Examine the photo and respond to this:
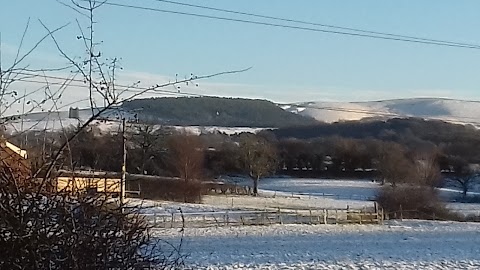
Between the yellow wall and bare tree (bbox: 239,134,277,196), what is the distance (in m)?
76.5

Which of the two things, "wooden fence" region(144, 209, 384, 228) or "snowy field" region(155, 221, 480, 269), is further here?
"wooden fence" region(144, 209, 384, 228)

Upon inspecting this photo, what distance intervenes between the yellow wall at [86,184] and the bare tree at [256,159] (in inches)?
3013

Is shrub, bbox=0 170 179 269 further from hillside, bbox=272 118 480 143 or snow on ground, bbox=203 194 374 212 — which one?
hillside, bbox=272 118 480 143

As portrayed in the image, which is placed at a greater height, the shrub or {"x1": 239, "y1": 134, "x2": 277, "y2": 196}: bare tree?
{"x1": 239, "y1": 134, "x2": 277, "y2": 196}: bare tree

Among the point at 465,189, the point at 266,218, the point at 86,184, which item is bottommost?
the point at 266,218

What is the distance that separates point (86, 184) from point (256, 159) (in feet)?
271

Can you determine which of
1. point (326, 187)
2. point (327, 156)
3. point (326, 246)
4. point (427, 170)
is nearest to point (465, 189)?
point (427, 170)

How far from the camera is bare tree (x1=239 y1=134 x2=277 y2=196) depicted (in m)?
86.5

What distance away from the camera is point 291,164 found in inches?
4043

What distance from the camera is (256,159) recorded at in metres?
88.3

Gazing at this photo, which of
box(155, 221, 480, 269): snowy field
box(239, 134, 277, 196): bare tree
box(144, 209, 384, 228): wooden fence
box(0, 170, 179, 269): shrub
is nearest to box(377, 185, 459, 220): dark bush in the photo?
box(144, 209, 384, 228): wooden fence

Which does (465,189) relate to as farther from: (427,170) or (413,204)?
(413,204)

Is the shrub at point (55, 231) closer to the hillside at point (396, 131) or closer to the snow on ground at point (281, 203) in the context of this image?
the snow on ground at point (281, 203)

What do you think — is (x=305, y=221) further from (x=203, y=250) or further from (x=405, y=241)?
(x=203, y=250)
